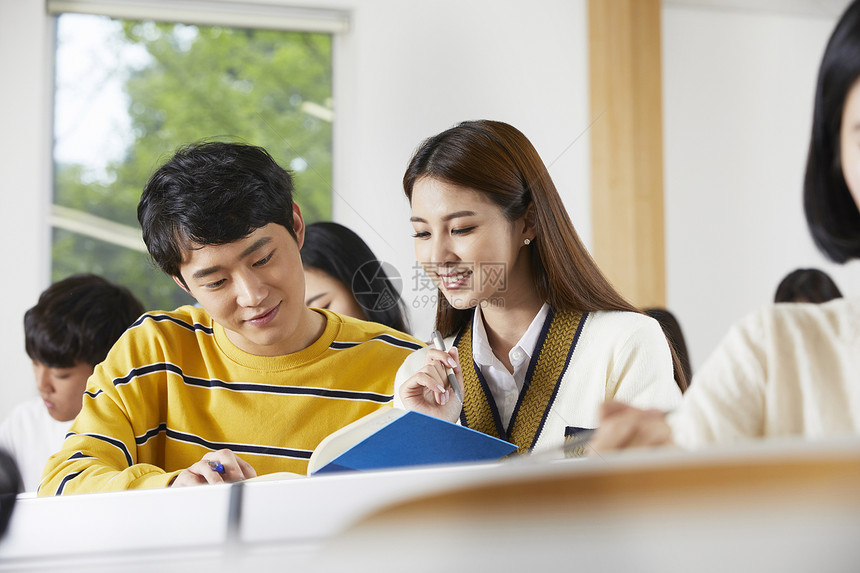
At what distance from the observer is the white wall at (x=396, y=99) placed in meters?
0.51

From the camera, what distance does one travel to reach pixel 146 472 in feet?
1.60

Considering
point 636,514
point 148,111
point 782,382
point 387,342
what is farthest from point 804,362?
point 148,111

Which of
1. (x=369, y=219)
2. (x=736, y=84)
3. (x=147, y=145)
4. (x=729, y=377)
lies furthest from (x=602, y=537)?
(x=736, y=84)

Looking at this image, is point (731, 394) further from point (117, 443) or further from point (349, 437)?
point (117, 443)

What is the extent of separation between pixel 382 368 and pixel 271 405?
0.08 m

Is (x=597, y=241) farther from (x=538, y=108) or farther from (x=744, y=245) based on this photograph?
(x=744, y=245)

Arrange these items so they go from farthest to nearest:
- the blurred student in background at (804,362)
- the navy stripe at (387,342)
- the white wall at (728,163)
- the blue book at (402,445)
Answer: the white wall at (728,163)
the navy stripe at (387,342)
the blue book at (402,445)
the blurred student in background at (804,362)

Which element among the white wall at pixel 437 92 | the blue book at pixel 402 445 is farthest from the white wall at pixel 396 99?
the blue book at pixel 402 445

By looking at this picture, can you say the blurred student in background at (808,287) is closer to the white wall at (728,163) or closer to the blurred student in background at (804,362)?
the white wall at (728,163)

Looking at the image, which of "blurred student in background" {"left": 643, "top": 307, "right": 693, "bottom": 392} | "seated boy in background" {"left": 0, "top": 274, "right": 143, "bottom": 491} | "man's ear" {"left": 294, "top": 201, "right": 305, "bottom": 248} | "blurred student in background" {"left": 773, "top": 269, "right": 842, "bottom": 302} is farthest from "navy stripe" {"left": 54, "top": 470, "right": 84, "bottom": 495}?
"blurred student in background" {"left": 773, "top": 269, "right": 842, "bottom": 302}

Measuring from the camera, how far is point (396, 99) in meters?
0.54

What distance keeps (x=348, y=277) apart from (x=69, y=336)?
26 cm

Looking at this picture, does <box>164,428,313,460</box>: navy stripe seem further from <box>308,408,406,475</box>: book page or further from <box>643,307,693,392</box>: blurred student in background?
<box>643,307,693,392</box>: blurred student in background

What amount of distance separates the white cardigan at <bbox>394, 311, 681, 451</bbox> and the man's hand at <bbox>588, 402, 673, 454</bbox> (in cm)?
18
